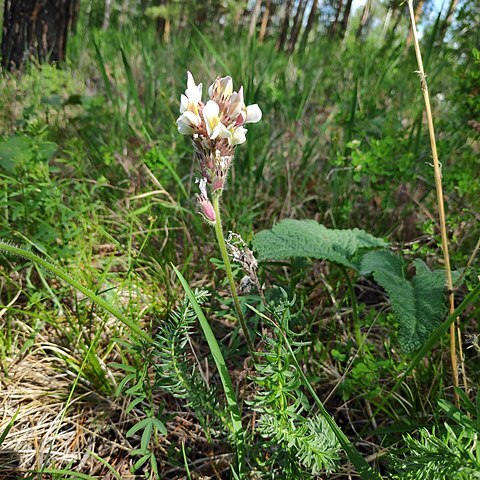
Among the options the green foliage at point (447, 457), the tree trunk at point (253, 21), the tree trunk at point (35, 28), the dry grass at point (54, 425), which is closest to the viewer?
the green foliage at point (447, 457)

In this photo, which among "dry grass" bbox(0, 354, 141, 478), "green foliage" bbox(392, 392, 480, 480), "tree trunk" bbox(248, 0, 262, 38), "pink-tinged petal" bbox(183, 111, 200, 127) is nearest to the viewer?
"green foliage" bbox(392, 392, 480, 480)

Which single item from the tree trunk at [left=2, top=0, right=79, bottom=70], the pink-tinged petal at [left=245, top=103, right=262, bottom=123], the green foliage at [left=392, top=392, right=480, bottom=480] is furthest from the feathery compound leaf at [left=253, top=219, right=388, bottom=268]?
the tree trunk at [left=2, top=0, right=79, bottom=70]

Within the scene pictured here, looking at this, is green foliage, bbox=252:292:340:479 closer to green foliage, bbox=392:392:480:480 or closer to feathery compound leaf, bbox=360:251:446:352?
green foliage, bbox=392:392:480:480

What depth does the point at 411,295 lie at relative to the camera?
130 centimetres

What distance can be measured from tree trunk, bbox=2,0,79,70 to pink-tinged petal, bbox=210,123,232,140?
11.7 feet

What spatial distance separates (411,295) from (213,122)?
813mm

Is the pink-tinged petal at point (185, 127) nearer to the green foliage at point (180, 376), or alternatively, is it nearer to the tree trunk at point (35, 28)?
the green foliage at point (180, 376)

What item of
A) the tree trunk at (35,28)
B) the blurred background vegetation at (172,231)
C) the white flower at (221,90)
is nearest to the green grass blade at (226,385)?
the blurred background vegetation at (172,231)

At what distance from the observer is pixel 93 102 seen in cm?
278

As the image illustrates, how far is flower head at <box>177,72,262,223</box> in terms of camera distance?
0.97 m

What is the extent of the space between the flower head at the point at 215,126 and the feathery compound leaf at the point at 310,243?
0.42 m

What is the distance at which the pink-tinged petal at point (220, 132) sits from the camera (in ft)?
3.12

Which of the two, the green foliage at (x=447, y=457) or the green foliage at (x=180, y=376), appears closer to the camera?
the green foliage at (x=447, y=457)

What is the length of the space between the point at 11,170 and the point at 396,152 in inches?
73.5
